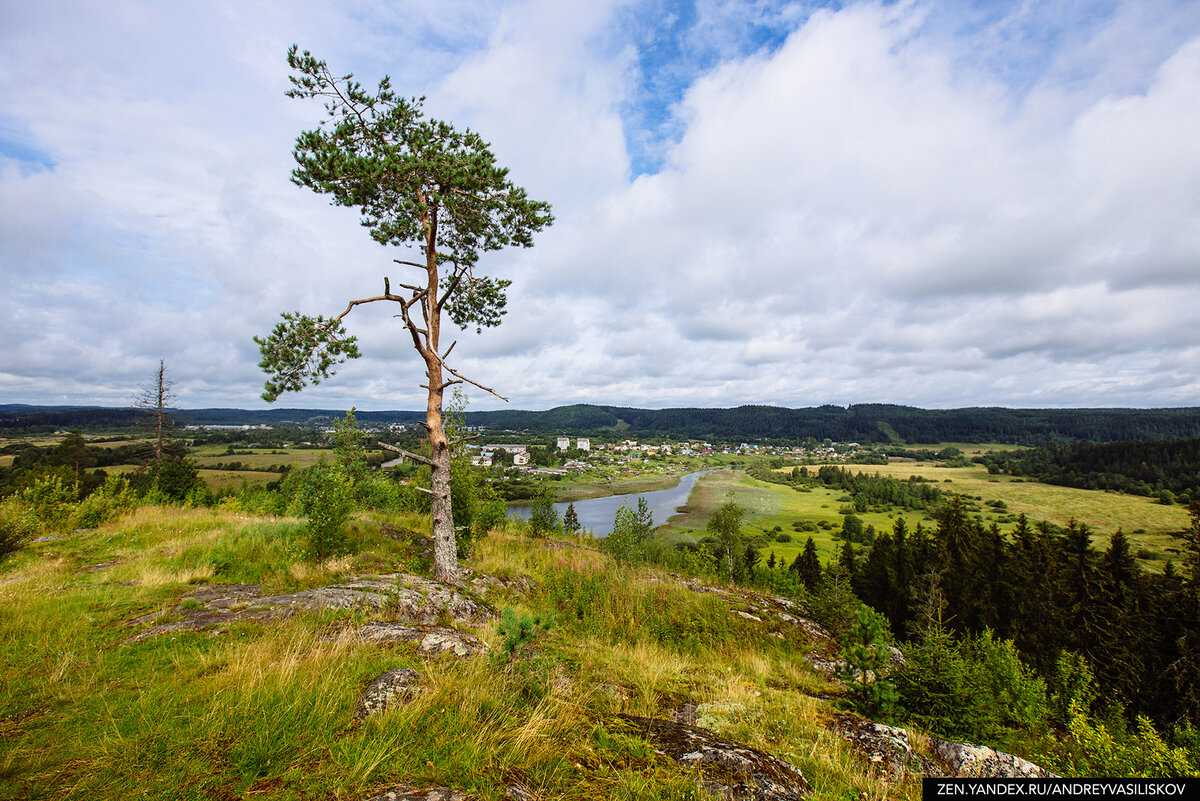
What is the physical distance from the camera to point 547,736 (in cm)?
358

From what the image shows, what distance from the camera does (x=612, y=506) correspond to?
80500mm

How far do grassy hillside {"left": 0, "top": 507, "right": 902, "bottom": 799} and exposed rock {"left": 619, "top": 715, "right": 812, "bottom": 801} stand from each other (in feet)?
0.59

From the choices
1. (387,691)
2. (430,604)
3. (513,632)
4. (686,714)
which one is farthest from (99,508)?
(686,714)

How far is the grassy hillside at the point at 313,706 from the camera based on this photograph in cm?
293

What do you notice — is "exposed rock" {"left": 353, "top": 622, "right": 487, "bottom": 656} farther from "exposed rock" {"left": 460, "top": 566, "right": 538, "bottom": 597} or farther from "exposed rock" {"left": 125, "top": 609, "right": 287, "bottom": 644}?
"exposed rock" {"left": 460, "top": 566, "right": 538, "bottom": 597}

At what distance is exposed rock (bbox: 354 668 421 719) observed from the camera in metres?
3.80

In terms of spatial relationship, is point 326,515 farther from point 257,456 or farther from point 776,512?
point 257,456

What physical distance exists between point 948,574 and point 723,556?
17280 millimetres

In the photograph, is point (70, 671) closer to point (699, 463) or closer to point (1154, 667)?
point (1154, 667)

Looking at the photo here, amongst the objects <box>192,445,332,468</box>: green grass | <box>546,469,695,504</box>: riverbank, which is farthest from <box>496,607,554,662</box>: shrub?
<box>192,445,332,468</box>: green grass

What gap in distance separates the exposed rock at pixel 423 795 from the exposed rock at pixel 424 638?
8.91 ft

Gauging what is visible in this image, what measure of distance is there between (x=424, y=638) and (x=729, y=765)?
159 inches

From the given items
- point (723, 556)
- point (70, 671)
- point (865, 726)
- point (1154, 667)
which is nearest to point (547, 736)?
point (865, 726)

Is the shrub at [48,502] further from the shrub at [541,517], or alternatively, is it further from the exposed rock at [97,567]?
the shrub at [541,517]
